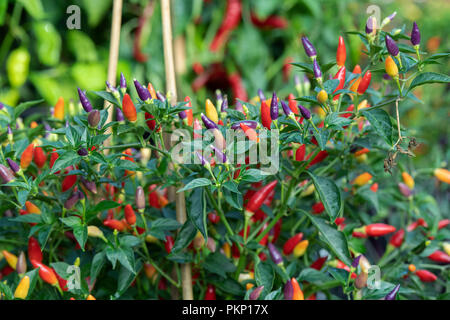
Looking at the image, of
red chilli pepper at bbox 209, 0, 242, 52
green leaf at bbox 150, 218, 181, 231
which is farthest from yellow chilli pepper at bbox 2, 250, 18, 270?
red chilli pepper at bbox 209, 0, 242, 52

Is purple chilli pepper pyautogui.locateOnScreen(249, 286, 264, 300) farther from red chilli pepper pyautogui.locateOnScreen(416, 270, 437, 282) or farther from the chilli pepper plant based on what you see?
red chilli pepper pyautogui.locateOnScreen(416, 270, 437, 282)

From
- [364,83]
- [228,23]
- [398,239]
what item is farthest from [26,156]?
[228,23]

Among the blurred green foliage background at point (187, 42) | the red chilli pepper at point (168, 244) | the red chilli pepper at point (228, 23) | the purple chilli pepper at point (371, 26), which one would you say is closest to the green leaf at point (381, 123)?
the purple chilli pepper at point (371, 26)

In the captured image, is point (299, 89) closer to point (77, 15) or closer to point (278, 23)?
point (77, 15)

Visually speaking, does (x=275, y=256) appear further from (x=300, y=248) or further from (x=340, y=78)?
(x=340, y=78)

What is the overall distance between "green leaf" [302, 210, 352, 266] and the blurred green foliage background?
1.28 meters

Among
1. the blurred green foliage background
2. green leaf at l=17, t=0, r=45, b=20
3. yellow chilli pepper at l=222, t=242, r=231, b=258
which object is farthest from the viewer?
the blurred green foliage background

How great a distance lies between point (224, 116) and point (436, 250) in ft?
1.40

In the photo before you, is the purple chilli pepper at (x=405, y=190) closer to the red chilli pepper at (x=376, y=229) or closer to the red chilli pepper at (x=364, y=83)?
the red chilli pepper at (x=376, y=229)

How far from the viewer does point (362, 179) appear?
30.5 inches

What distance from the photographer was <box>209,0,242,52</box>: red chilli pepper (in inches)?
77.7

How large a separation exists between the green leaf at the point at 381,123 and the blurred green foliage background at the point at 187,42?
1309 millimetres

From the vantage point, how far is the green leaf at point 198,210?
1.97 feet

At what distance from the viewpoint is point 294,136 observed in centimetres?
56
